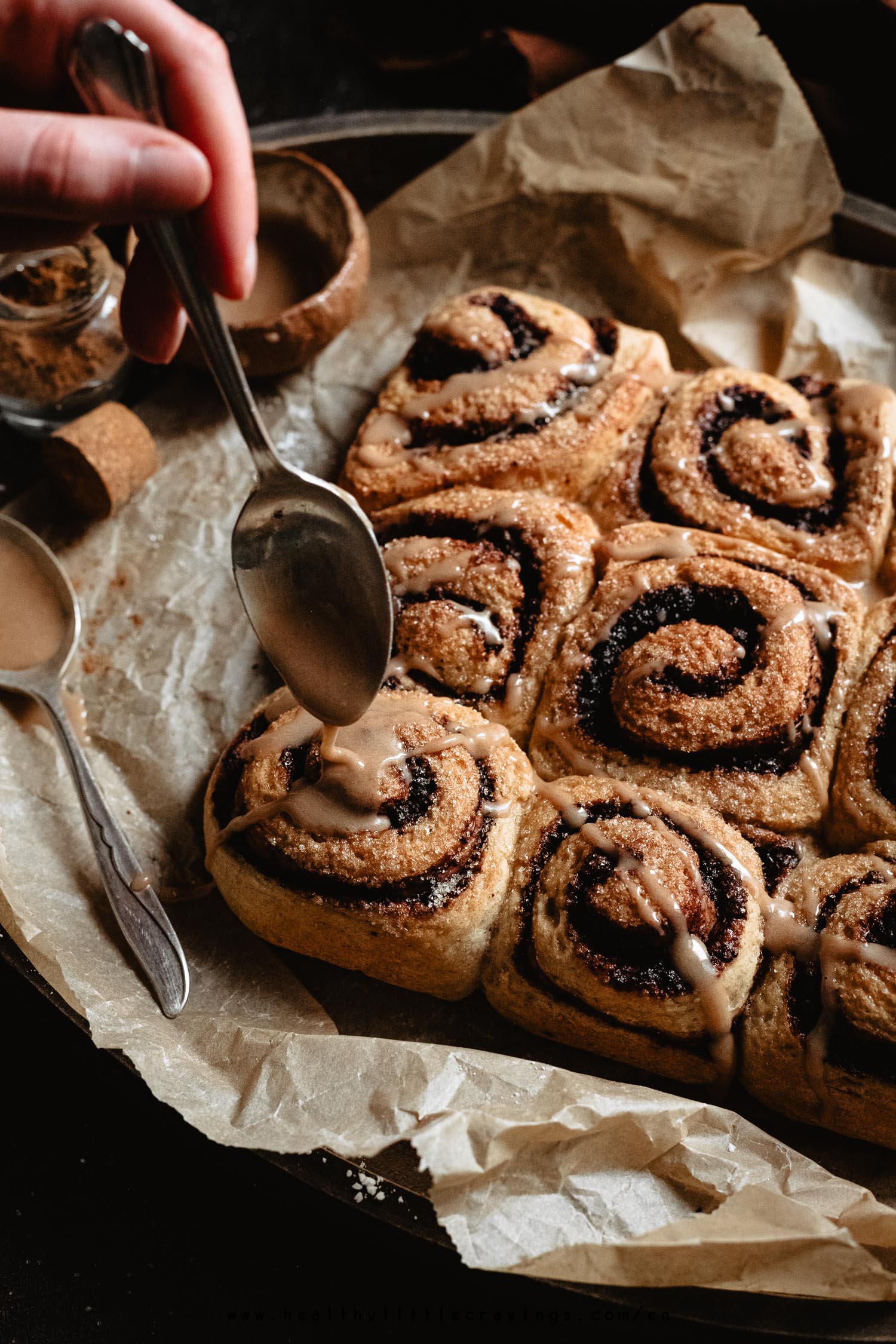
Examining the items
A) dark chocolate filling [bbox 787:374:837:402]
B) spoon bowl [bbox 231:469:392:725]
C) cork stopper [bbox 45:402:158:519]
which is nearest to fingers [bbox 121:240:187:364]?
cork stopper [bbox 45:402:158:519]

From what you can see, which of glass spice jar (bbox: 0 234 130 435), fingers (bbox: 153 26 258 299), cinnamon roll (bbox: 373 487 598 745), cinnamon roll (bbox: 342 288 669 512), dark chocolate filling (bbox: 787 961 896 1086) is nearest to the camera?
dark chocolate filling (bbox: 787 961 896 1086)

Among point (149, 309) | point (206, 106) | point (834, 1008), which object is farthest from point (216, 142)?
point (834, 1008)

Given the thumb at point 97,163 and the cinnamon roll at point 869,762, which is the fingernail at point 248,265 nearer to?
the thumb at point 97,163

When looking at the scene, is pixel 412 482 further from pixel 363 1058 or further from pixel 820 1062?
pixel 820 1062

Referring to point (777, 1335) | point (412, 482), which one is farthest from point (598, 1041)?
point (412, 482)

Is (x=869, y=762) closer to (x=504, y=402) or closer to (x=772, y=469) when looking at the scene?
(x=772, y=469)

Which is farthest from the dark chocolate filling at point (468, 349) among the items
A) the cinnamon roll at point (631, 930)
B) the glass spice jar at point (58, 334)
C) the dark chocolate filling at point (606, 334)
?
the cinnamon roll at point (631, 930)

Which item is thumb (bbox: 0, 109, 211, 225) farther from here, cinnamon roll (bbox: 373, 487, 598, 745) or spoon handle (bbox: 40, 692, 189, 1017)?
spoon handle (bbox: 40, 692, 189, 1017)
